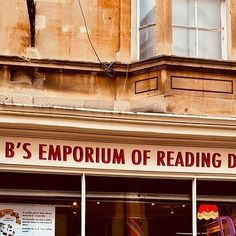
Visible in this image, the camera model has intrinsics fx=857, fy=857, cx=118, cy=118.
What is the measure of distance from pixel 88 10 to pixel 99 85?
128 centimetres

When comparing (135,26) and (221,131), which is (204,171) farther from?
(135,26)

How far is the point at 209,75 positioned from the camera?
13852 millimetres

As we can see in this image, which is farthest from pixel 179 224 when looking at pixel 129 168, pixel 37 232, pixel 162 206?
pixel 37 232

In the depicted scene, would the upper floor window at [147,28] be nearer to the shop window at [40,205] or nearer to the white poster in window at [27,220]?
the shop window at [40,205]

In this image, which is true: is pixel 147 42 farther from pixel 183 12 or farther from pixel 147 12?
pixel 183 12

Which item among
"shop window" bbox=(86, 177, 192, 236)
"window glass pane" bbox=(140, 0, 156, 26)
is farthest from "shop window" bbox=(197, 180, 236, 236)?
"window glass pane" bbox=(140, 0, 156, 26)

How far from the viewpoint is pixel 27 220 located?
1326 centimetres

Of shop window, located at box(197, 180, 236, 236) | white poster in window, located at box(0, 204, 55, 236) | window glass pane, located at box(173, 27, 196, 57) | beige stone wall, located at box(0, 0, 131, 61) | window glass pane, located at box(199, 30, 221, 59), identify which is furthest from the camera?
window glass pane, located at box(199, 30, 221, 59)

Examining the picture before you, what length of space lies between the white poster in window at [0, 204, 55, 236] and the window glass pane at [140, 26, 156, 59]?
295cm

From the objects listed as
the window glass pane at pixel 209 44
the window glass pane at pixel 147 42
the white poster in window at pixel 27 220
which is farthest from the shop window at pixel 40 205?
the window glass pane at pixel 209 44

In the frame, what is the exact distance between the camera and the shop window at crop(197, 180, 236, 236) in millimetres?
13898

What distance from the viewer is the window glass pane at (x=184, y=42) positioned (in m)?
14.1

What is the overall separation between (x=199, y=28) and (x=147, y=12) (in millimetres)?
909

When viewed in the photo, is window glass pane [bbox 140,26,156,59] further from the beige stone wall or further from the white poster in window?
the white poster in window
